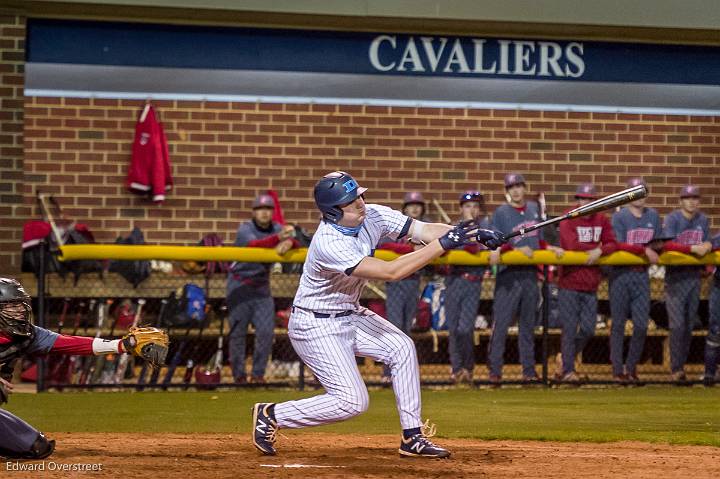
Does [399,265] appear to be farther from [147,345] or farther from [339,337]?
[147,345]

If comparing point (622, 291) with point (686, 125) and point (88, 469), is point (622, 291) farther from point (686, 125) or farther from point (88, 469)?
point (88, 469)

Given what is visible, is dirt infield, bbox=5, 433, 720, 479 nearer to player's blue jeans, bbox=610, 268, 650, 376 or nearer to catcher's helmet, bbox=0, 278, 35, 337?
catcher's helmet, bbox=0, 278, 35, 337

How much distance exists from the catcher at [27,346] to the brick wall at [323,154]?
23.1ft

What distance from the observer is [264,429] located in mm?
6992

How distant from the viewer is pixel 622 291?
1187 centimetres

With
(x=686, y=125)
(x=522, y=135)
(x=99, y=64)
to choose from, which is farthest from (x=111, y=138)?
(x=686, y=125)

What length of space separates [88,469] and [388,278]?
1928 millimetres

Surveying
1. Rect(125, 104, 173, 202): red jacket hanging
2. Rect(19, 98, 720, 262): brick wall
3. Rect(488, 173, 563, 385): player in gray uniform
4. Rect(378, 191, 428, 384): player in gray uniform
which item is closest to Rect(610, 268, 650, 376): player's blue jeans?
Rect(488, 173, 563, 385): player in gray uniform

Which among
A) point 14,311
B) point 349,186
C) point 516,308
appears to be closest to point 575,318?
point 516,308

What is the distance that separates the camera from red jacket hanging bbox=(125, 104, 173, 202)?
13352 mm

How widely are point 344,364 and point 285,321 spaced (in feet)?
17.2

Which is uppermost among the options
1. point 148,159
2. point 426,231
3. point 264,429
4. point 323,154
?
A: point 323,154

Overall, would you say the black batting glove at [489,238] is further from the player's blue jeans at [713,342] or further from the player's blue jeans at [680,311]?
the player's blue jeans at [713,342]

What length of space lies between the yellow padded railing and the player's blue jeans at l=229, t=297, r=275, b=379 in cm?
46
